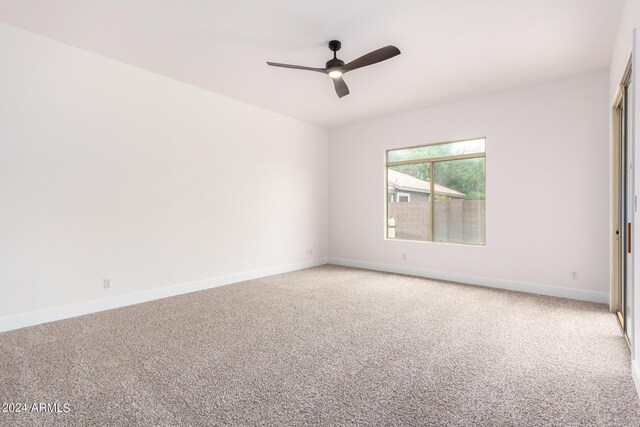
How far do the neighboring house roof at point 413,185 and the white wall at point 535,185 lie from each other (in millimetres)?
534

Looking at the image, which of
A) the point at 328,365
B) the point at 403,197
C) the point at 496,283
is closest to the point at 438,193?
the point at 403,197

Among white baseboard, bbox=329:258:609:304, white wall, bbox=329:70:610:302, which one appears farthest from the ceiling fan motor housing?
white baseboard, bbox=329:258:609:304

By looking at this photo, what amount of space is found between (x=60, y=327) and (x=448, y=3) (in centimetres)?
464

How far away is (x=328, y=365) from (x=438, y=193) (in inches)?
154

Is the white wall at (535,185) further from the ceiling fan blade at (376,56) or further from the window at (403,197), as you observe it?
the ceiling fan blade at (376,56)

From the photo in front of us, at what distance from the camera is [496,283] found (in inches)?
185

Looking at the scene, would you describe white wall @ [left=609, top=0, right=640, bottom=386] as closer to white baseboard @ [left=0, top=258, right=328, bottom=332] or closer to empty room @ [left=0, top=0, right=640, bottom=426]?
empty room @ [left=0, top=0, right=640, bottom=426]

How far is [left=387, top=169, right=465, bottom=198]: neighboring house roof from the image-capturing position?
5277 millimetres

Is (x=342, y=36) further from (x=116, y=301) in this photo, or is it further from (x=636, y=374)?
(x=116, y=301)

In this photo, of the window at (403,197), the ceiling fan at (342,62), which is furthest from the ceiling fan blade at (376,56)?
the window at (403,197)

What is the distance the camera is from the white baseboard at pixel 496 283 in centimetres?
401

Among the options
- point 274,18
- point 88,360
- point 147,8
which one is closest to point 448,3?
point 274,18

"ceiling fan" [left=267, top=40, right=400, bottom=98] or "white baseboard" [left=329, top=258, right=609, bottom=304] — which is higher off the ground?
"ceiling fan" [left=267, top=40, right=400, bottom=98]

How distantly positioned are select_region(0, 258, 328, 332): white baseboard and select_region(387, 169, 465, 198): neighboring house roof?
8.98ft
